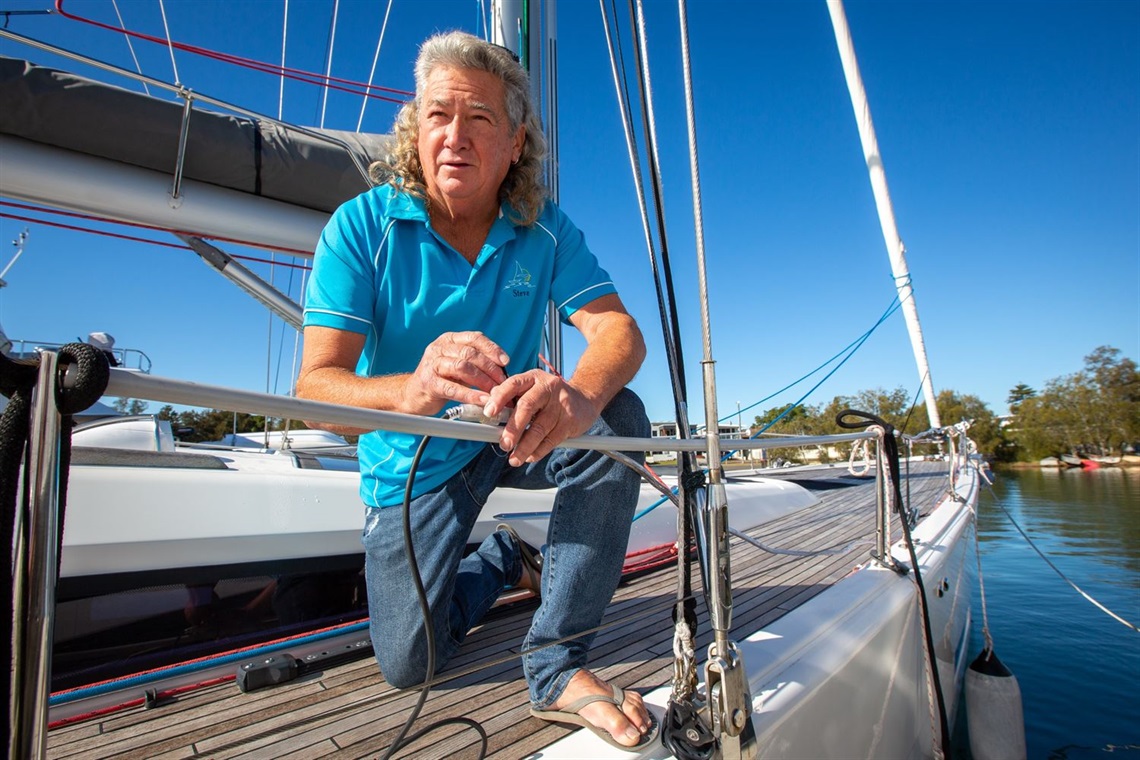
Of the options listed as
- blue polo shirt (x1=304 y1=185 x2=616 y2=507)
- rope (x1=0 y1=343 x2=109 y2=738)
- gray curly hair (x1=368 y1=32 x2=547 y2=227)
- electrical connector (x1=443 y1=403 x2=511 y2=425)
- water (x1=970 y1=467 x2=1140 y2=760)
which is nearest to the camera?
rope (x1=0 y1=343 x2=109 y2=738)

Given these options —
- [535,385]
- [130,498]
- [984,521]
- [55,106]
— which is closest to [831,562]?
[535,385]

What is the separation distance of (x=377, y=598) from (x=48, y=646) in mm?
1098

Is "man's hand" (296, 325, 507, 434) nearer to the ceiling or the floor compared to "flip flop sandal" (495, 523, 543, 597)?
nearer to the ceiling

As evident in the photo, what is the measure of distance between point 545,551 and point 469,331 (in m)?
0.60

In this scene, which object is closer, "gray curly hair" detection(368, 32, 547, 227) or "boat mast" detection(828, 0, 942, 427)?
"gray curly hair" detection(368, 32, 547, 227)

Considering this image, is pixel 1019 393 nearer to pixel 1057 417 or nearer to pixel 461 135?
pixel 1057 417

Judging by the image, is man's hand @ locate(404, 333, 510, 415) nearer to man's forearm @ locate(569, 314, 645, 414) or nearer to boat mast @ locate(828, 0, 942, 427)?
man's forearm @ locate(569, 314, 645, 414)

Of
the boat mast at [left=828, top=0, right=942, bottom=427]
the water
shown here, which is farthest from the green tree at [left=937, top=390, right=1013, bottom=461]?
the boat mast at [left=828, top=0, right=942, bottom=427]

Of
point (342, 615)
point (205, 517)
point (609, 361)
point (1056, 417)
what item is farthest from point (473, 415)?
point (1056, 417)

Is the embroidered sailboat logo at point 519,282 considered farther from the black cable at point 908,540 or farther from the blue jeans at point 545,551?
the black cable at point 908,540

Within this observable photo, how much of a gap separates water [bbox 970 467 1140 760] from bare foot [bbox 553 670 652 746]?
4348 mm

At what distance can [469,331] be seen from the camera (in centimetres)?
131

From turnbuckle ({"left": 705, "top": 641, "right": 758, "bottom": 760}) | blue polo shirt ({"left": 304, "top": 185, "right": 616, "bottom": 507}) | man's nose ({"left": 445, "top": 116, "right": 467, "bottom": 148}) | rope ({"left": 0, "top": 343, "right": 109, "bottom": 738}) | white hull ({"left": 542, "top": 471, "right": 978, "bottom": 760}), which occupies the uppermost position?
man's nose ({"left": 445, "top": 116, "right": 467, "bottom": 148})

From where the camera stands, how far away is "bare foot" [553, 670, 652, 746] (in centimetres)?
119
